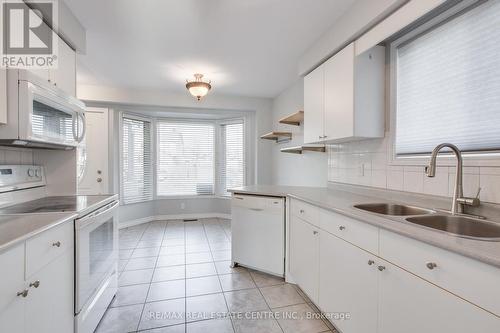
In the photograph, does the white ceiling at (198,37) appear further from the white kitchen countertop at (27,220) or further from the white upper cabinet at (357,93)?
the white kitchen countertop at (27,220)

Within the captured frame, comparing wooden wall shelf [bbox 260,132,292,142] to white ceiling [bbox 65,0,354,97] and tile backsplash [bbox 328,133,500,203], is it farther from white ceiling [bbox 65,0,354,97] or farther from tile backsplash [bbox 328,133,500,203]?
tile backsplash [bbox 328,133,500,203]

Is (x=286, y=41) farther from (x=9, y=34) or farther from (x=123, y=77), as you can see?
(x=123, y=77)

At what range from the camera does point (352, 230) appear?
4.72ft

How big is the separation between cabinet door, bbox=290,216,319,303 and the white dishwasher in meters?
0.17

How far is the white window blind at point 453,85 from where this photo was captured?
131 cm

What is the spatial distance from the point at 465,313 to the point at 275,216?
1.69 metres

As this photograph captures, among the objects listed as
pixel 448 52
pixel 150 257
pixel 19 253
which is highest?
pixel 448 52

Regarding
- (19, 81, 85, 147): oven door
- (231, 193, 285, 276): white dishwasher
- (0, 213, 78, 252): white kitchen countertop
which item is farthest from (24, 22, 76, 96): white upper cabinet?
(231, 193, 285, 276): white dishwasher

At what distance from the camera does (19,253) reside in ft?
3.21

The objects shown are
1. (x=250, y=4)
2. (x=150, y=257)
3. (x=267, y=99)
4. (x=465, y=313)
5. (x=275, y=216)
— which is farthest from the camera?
(x=267, y=99)

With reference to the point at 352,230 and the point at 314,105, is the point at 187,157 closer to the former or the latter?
the point at 314,105

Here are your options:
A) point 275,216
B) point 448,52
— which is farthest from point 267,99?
point 448,52

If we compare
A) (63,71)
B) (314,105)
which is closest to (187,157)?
(63,71)

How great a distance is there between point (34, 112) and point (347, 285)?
2.30 meters
